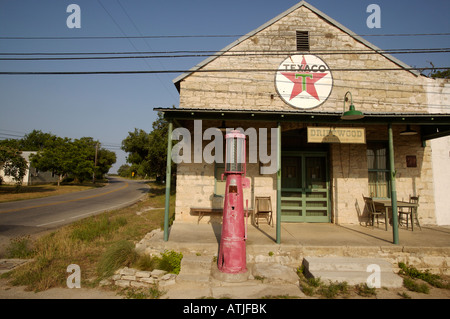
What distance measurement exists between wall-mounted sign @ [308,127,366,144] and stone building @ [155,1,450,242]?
1374 millimetres

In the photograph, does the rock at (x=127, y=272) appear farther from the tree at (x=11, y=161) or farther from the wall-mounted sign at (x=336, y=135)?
the tree at (x=11, y=161)

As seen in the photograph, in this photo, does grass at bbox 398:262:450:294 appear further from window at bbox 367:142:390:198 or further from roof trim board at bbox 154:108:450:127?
roof trim board at bbox 154:108:450:127

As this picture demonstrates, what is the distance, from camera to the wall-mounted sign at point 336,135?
5914 mm

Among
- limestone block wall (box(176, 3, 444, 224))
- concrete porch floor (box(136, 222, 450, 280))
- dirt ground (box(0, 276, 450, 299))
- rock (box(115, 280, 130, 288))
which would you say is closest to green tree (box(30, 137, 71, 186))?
limestone block wall (box(176, 3, 444, 224))

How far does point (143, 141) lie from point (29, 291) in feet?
69.6

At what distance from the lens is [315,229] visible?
22.1 ft

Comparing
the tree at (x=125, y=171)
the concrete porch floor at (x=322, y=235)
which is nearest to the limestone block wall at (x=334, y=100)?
the concrete porch floor at (x=322, y=235)

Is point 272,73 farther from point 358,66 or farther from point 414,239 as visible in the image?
point 414,239

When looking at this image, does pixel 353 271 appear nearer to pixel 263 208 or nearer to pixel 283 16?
pixel 263 208

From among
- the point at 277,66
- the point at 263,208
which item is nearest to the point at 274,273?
the point at 263,208

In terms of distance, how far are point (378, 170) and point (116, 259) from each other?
27.8ft

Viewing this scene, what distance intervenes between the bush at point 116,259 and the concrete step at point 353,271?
12.8 ft

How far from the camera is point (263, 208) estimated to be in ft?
23.7

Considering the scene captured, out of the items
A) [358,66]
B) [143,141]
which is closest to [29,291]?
[358,66]
